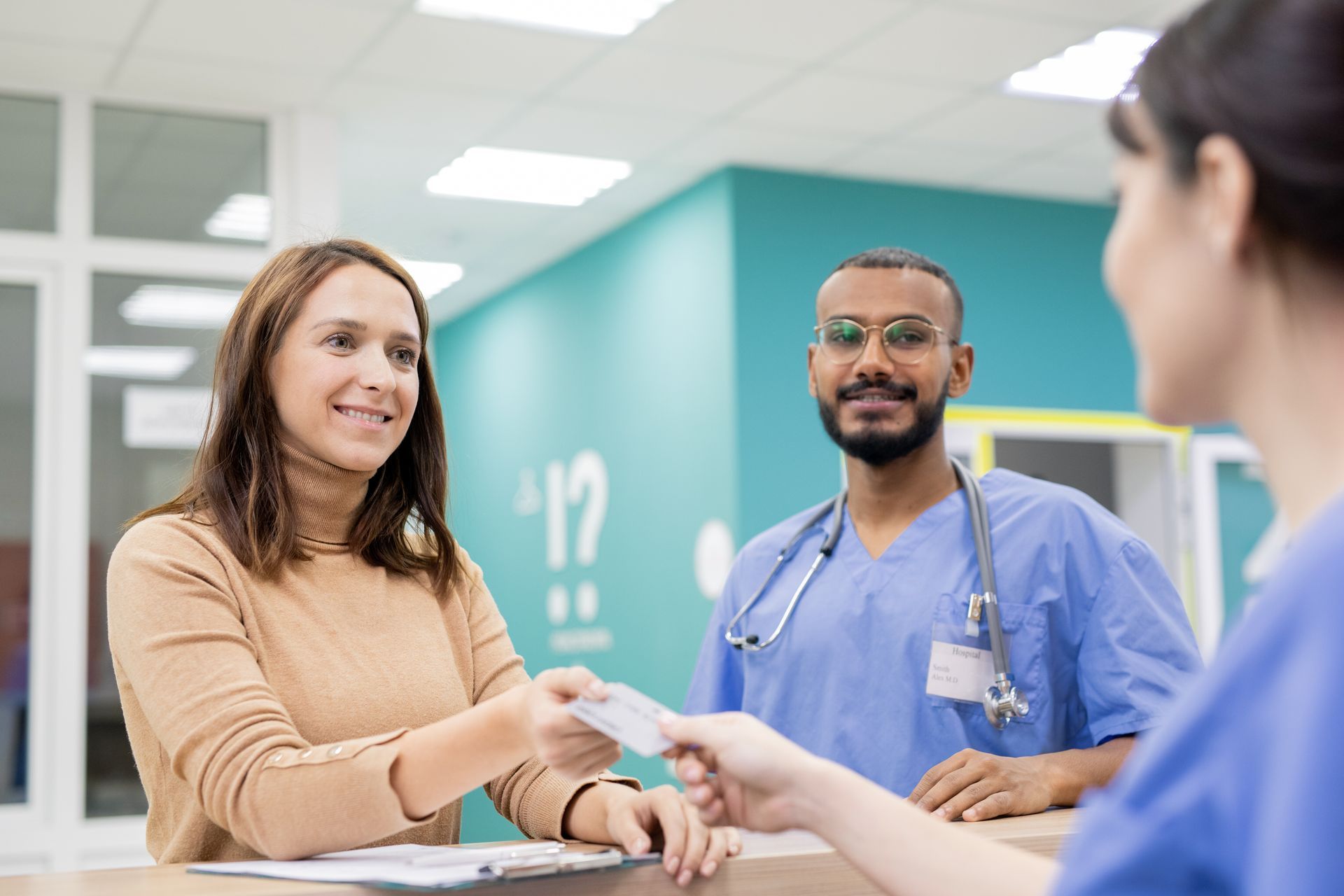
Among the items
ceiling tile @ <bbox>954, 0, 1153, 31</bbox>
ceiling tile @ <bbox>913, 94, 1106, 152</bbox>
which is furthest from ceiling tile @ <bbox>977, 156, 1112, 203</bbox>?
ceiling tile @ <bbox>954, 0, 1153, 31</bbox>

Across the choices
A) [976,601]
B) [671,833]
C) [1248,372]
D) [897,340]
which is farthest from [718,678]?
[1248,372]

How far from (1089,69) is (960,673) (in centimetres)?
305

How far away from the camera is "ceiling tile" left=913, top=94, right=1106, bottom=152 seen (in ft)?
14.9

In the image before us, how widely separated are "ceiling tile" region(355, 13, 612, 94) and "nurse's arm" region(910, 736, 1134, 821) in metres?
2.82

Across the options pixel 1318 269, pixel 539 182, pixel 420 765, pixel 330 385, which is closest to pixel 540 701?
pixel 420 765

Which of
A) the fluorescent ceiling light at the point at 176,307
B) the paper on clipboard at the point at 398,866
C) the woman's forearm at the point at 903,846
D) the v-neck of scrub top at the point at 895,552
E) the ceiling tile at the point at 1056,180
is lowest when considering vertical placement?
the paper on clipboard at the point at 398,866

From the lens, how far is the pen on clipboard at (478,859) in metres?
1.06

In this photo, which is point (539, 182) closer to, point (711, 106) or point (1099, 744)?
point (711, 106)

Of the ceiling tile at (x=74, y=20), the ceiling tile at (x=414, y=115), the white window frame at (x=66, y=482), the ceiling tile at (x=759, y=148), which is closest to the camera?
the ceiling tile at (x=74, y=20)

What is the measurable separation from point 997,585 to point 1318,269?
4.06 feet

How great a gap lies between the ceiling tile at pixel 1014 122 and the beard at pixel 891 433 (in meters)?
2.73

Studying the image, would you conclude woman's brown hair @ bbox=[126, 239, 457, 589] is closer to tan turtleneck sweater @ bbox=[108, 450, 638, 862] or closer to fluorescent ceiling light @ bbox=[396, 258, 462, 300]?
tan turtleneck sweater @ bbox=[108, 450, 638, 862]

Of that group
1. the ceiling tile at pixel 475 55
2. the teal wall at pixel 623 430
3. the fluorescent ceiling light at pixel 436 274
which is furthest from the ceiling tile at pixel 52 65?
the fluorescent ceiling light at pixel 436 274

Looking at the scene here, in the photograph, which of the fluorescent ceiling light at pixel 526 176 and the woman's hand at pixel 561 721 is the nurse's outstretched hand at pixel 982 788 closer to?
the woman's hand at pixel 561 721
